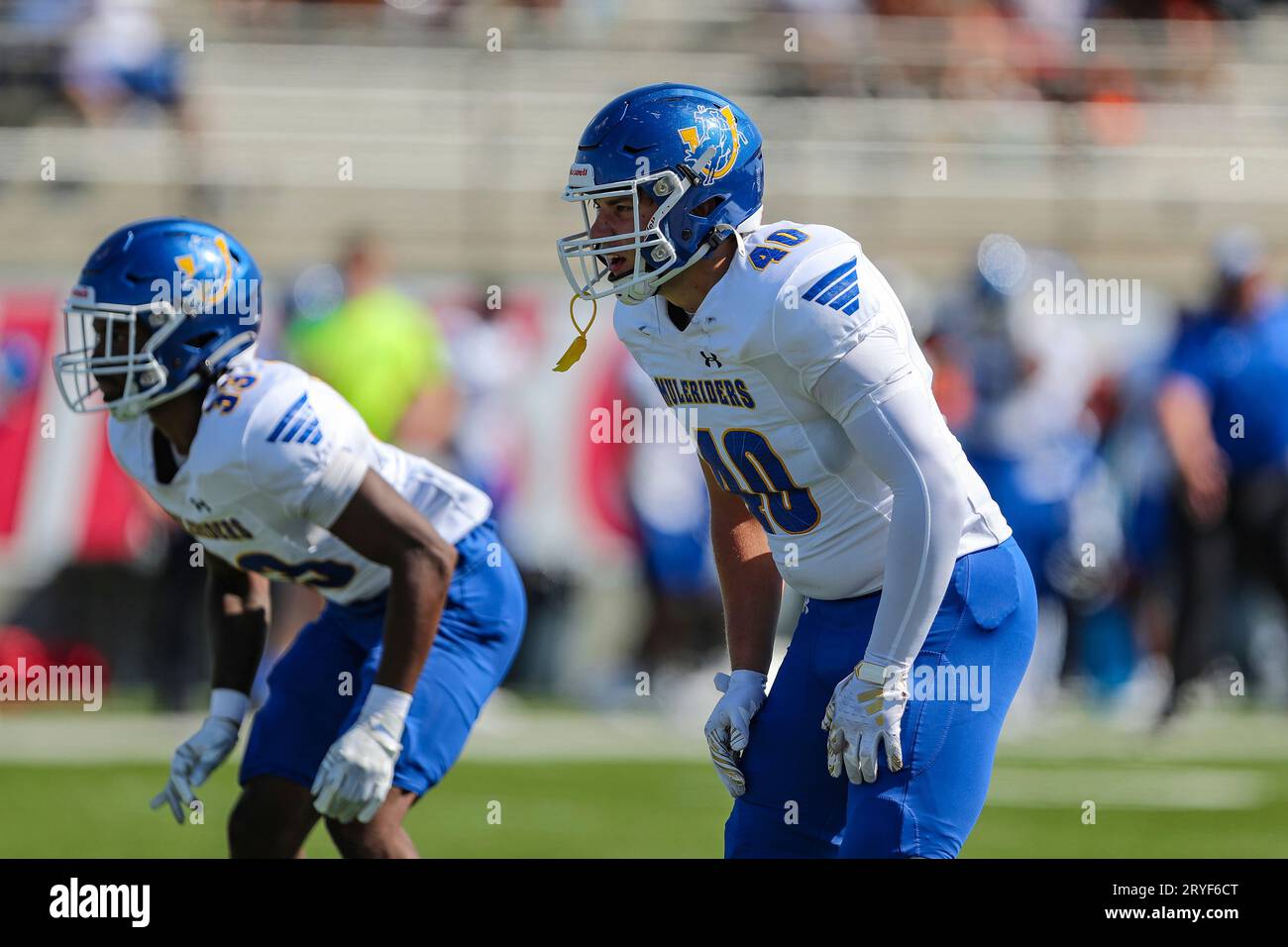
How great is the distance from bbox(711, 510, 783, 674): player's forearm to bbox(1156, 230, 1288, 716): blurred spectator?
17.0ft

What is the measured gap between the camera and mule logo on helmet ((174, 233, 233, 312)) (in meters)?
4.11

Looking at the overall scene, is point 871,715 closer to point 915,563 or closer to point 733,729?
point 915,563

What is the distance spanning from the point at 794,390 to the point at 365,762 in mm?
1225

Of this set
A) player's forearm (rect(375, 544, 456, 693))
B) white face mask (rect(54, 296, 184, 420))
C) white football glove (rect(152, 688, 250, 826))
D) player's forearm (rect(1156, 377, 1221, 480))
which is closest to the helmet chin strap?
player's forearm (rect(375, 544, 456, 693))

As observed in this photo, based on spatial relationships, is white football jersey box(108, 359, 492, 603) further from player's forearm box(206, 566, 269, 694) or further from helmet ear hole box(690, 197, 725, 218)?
helmet ear hole box(690, 197, 725, 218)

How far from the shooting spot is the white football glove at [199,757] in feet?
13.9

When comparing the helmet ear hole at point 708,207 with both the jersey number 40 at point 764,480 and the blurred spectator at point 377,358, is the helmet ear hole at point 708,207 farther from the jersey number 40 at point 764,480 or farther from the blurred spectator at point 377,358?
the blurred spectator at point 377,358

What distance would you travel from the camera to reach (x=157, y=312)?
4.06m

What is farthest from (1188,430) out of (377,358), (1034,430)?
(377,358)

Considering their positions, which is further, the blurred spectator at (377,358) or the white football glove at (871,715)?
the blurred spectator at (377,358)

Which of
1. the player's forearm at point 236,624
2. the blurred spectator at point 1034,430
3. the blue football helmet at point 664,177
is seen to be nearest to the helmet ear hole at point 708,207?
the blue football helmet at point 664,177

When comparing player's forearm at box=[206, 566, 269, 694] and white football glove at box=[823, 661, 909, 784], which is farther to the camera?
player's forearm at box=[206, 566, 269, 694]

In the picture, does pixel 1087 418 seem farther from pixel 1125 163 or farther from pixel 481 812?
pixel 481 812
